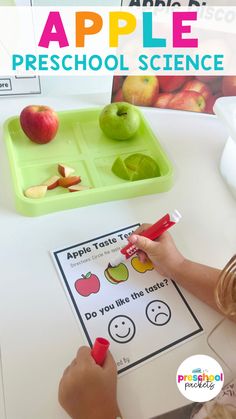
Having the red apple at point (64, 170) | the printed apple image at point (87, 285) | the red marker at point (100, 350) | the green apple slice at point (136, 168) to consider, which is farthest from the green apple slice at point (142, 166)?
the red marker at point (100, 350)

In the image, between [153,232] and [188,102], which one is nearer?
[153,232]

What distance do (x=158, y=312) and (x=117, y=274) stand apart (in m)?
0.09

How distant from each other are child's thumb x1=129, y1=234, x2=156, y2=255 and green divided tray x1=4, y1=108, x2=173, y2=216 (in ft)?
0.39

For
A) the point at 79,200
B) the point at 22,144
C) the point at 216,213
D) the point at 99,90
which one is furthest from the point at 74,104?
the point at 216,213

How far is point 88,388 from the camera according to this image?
0.51m

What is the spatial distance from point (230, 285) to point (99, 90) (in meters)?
0.57

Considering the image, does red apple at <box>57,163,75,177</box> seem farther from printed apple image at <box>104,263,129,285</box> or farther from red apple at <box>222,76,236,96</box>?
red apple at <box>222,76,236,96</box>

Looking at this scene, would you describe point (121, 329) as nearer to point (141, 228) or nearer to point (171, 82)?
point (141, 228)

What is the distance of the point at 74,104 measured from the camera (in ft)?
2.93

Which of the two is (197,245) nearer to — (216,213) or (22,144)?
(216,213)

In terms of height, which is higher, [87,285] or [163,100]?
[163,100]

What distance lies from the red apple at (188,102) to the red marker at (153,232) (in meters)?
0.34

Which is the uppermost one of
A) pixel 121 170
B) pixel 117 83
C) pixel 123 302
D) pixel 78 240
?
pixel 117 83

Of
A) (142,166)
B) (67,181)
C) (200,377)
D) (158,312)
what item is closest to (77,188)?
(67,181)
